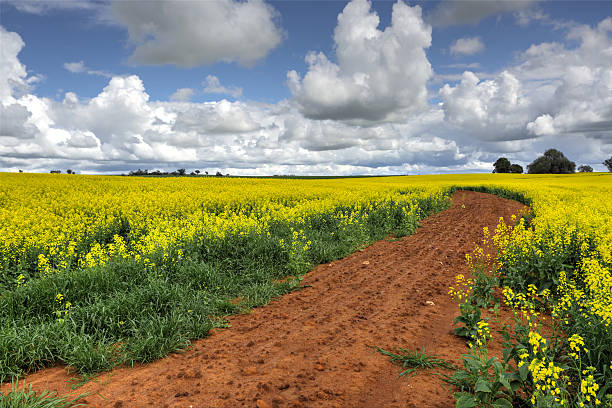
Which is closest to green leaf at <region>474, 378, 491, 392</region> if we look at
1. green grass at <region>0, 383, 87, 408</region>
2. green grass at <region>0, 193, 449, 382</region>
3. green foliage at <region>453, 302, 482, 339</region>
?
green foliage at <region>453, 302, 482, 339</region>

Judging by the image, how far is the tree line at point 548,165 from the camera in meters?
96.6

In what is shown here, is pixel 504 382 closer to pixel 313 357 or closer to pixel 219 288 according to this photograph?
pixel 313 357

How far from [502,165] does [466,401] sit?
4666 inches

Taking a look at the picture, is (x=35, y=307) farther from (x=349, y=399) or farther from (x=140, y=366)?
(x=349, y=399)

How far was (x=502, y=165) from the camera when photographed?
103312 millimetres

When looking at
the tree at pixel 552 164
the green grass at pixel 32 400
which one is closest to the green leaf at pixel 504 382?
the green grass at pixel 32 400

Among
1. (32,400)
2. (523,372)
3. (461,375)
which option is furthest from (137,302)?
(523,372)

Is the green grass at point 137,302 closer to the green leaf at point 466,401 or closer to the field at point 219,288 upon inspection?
the field at point 219,288

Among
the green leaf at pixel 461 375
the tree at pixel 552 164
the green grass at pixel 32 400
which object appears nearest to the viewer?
the green grass at pixel 32 400

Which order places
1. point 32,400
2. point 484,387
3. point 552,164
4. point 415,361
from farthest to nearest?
point 552,164, point 415,361, point 32,400, point 484,387

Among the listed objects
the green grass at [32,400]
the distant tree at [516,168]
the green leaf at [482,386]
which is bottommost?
the green grass at [32,400]

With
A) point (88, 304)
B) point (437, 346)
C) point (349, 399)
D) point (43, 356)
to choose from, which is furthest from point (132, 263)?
point (437, 346)

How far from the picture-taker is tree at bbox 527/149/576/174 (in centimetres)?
9656

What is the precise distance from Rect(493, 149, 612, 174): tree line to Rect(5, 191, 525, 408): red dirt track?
11450 cm
